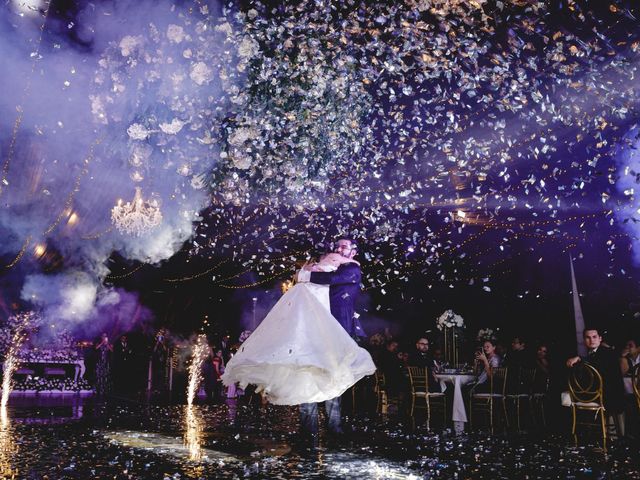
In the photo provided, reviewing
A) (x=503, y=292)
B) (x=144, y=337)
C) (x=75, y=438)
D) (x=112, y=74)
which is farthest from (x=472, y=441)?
(x=144, y=337)

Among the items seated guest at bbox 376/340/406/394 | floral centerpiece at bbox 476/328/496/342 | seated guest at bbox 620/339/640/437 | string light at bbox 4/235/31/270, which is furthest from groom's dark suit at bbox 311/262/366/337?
Answer: string light at bbox 4/235/31/270

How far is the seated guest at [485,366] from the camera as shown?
901cm

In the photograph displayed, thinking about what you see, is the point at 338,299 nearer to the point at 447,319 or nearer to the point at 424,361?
the point at 424,361

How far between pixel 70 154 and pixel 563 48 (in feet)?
35.6

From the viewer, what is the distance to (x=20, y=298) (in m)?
19.8

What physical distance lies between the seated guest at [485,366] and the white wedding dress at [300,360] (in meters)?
4.49

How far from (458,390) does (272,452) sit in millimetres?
4866

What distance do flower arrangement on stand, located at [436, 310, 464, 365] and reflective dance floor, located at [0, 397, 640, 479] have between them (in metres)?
7.82

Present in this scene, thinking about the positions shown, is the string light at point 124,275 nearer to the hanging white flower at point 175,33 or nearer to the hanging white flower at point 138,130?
the hanging white flower at point 138,130

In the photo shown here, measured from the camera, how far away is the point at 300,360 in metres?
4.94

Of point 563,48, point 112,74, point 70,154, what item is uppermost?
point 70,154

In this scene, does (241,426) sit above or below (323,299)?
below

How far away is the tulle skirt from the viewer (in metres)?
5.00

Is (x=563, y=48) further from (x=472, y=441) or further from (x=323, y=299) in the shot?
(x=472, y=441)
